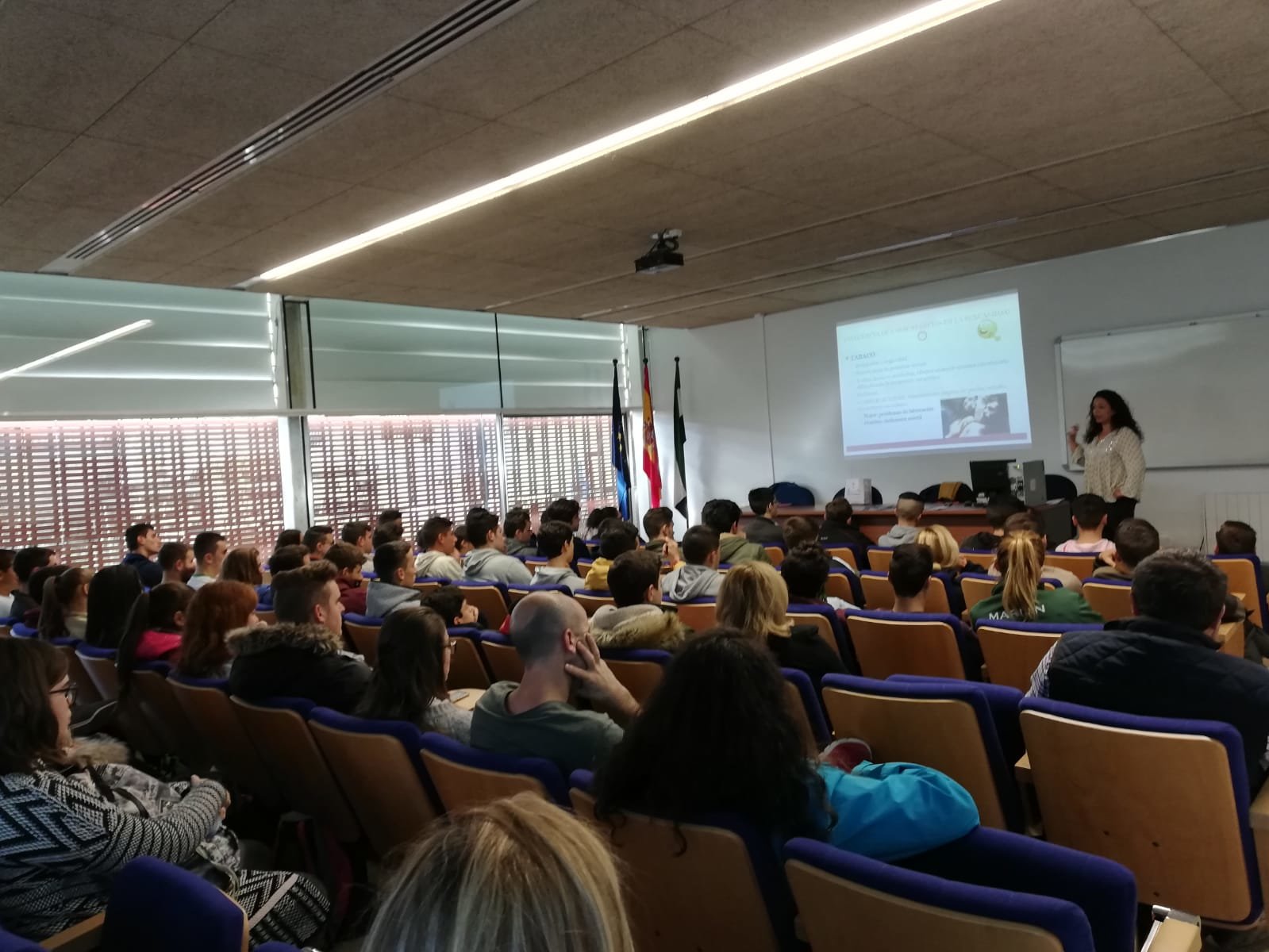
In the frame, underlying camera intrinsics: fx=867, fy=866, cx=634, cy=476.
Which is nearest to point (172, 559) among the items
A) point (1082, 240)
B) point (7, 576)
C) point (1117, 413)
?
point (7, 576)

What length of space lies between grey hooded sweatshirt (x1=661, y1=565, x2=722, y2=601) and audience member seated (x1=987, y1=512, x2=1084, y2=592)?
130 cm

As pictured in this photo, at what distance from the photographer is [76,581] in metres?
4.24

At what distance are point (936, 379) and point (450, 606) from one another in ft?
24.4

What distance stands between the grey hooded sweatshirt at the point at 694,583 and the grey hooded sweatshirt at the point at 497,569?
1298 millimetres

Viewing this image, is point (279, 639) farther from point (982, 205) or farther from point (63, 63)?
point (982, 205)

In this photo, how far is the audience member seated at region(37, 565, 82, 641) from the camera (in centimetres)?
422

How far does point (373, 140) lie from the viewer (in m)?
4.38

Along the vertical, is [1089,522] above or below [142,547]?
below

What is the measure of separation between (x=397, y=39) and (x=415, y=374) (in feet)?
22.3

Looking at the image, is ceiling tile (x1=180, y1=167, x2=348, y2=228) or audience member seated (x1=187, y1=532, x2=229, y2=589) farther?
audience member seated (x1=187, y1=532, x2=229, y2=589)

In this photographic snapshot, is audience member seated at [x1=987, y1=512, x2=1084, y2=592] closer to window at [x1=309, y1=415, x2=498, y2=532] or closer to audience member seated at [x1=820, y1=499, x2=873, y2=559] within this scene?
audience member seated at [x1=820, y1=499, x2=873, y2=559]

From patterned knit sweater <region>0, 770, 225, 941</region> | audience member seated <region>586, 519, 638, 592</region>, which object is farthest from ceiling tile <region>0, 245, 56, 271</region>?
patterned knit sweater <region>0, 770, 225, 941</region>

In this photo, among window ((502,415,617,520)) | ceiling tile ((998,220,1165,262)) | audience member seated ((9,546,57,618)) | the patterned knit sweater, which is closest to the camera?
the patterned knit sweater

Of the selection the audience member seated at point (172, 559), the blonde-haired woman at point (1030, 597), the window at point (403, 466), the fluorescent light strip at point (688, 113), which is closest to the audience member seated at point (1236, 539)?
the blonde-haired woman at point (1030, 597)
